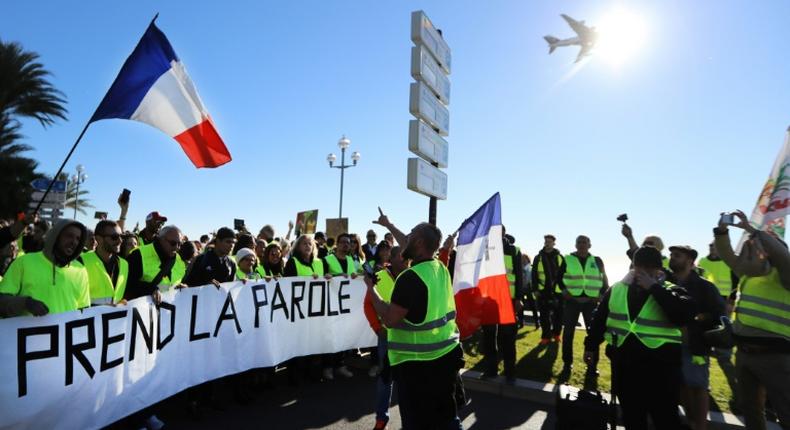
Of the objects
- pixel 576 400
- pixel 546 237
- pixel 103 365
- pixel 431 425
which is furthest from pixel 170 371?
pixel 546 237

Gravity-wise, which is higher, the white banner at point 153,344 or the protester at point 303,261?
the protester at point 303,261

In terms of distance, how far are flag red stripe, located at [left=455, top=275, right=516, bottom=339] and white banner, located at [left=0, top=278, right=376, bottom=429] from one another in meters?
2.56

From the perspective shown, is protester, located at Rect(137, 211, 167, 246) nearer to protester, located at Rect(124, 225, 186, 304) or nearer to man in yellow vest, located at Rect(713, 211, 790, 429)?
protester, located at Rect(124, 225, 186, 304)

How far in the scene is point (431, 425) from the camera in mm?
3410

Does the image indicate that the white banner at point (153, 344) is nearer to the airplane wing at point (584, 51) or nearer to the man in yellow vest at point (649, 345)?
the man in yellow vest at point (649, 345)

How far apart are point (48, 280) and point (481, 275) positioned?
12.7 ft

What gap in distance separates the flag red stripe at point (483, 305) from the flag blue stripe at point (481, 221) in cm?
48

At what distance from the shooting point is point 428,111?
866 centimetres

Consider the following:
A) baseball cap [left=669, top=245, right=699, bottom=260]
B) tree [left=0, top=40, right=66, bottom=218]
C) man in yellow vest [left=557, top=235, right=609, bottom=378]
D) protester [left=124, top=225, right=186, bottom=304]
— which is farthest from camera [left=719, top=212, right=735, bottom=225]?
tree [left=0, top=40, right=66, bottom=218]

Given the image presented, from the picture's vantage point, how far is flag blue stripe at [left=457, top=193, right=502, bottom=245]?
5.34 metres

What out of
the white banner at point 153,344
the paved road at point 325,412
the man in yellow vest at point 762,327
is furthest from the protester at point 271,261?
the man in yellow vest at point 762,327

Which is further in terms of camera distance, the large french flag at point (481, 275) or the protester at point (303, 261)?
the protester at point (303, 261)

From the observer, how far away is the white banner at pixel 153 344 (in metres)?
3.80

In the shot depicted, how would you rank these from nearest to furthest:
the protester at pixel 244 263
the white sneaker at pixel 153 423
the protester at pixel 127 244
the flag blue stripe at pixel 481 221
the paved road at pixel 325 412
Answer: the white sneaker at pixel 153 423
the paved road at pixel 325 412
the flag blue stripe at pixel 481 221
the protester at pixel 244 263
the protester at pixel 127 244
